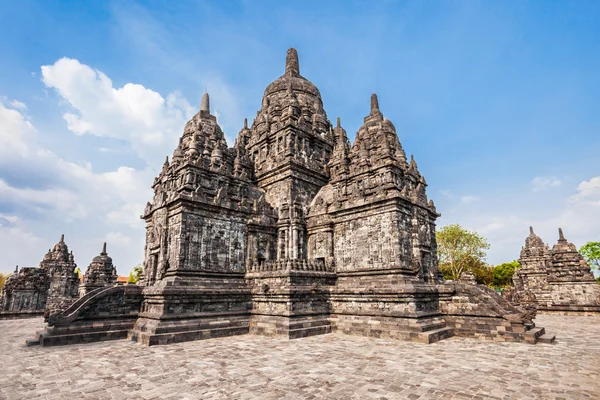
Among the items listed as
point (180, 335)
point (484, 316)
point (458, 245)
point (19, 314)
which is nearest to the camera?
point (180, 335)

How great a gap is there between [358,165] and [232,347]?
1260cm

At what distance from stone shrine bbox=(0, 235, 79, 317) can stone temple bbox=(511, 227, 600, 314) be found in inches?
1497

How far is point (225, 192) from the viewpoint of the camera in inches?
734

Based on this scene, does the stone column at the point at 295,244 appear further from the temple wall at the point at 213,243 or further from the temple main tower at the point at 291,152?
the temple wall at the point at 213,243

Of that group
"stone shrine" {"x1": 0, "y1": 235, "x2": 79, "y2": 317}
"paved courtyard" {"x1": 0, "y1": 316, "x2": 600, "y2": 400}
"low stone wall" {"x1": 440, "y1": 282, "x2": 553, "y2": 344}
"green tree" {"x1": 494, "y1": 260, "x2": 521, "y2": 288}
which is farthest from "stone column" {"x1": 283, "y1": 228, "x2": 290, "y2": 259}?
"green tree" {"x1": 494, "y1": 260, "x2": 521, "y2": 288}

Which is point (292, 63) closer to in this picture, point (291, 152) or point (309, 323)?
point (291, 152)

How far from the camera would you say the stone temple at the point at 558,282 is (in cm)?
2538

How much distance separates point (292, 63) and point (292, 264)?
22143mm

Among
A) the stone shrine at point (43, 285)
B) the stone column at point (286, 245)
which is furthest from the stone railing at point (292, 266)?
the stone shrine at point (43, 285)

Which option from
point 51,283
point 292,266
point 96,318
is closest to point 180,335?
point 96,318

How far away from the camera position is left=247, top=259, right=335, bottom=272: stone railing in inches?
659

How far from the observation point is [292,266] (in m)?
16.6

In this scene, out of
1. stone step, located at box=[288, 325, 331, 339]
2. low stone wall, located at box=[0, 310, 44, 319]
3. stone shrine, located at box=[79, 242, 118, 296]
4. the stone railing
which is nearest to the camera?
stone step, located at box=[288, 325, 331, 339]

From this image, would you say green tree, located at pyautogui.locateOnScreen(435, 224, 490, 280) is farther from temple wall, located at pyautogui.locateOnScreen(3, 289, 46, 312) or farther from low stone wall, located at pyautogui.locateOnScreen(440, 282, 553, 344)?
temple wall, located at pyautogui.locateOnScreen(3, 289, 46, 312)
